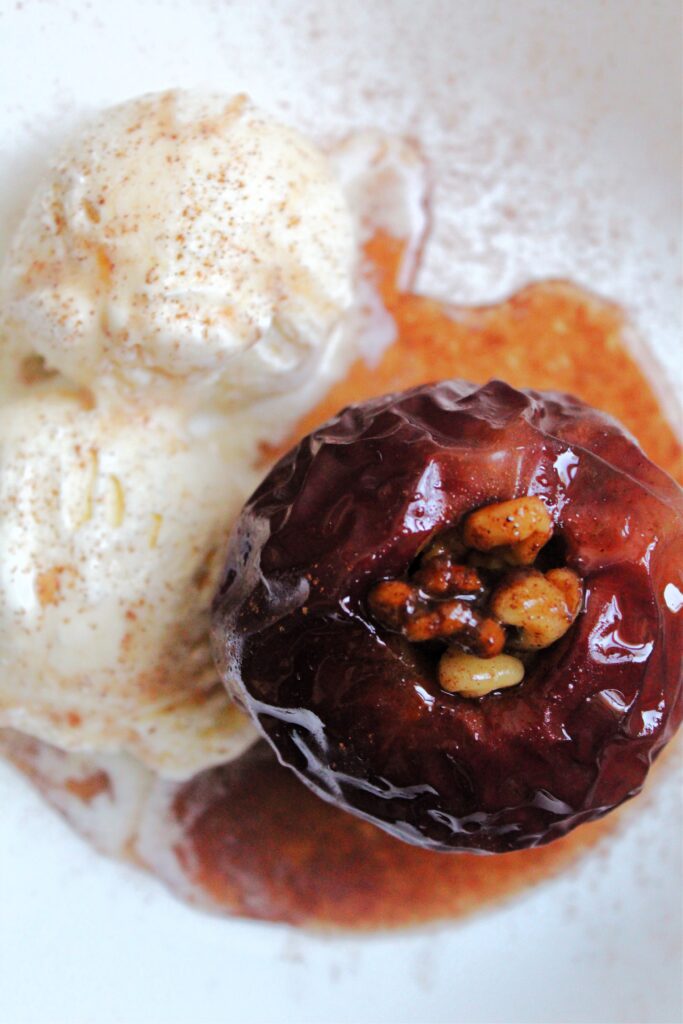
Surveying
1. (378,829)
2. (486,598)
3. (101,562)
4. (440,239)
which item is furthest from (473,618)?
(440,239)

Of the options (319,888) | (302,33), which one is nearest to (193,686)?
(319,888)

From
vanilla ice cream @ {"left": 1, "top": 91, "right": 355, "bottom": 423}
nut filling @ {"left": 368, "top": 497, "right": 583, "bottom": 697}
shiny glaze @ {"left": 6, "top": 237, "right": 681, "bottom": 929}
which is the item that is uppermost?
vanilla ice cream @ {"left": 1, "top": 91, "right": 355, "bottom": 423}

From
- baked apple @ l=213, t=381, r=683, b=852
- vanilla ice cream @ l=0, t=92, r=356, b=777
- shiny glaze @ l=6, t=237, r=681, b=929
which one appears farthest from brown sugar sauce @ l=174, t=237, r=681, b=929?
baked apple @ l=213, t=381, r=683, b=852

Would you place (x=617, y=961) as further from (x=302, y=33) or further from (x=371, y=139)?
(x=302, y=33)

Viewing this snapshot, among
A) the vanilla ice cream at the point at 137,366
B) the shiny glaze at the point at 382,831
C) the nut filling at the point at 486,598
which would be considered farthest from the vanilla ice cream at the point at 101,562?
the nut filling at the point at 486,598

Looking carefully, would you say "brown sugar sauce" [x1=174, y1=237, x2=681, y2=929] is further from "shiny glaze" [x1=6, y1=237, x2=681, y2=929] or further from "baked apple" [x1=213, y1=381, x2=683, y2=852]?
"baked apple" [x1=213, y1=381, x2=683, y2=852]
